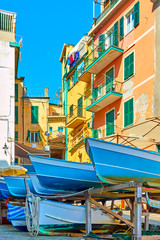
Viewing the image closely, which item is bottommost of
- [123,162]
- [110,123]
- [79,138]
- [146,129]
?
[123,162]

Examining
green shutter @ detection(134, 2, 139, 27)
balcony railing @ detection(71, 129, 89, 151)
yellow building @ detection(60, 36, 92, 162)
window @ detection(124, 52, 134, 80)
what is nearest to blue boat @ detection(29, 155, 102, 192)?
window @ detection(124, 52, 134, 80)

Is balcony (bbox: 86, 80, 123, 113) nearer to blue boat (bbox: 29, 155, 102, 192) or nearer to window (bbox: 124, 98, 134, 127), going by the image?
window (bbox: 124, 98, 134, 127)

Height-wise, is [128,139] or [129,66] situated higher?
[129,66]

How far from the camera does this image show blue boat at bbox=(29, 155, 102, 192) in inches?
501

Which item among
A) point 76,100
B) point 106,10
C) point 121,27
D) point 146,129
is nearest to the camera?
point 146,129

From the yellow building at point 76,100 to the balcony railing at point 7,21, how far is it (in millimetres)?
5940

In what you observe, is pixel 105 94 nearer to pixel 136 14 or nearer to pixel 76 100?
pixel 136 14

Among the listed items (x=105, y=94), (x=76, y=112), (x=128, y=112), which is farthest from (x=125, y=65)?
(x=76, y=112)

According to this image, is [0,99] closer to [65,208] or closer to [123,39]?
[123,39]

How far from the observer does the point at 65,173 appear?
42.1 feet

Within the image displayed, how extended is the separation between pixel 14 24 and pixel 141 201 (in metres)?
26.6

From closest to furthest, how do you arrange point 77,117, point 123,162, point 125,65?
point 123,162
point 125,65
point 77,117

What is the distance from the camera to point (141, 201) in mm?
9211

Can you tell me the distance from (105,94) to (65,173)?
44.9 ft
